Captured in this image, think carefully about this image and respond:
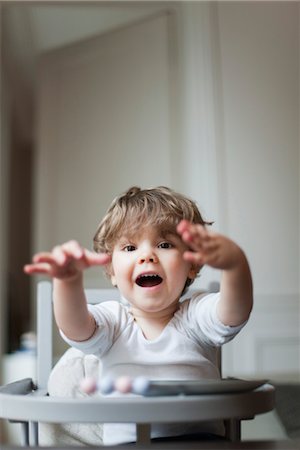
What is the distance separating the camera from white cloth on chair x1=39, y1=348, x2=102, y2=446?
2.22 ft

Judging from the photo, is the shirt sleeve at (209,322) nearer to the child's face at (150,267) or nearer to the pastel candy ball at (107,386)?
the child's face at (150,267)

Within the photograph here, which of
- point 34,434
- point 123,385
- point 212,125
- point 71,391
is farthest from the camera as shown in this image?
point 212,125

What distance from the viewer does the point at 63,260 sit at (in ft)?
1.67

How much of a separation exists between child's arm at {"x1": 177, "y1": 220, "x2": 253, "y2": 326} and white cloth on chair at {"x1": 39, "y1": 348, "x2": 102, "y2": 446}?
0.20 meters

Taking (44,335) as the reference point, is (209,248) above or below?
above

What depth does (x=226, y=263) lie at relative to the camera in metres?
0.52

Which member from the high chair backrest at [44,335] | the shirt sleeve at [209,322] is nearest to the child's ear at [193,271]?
the shirt sleeve at [209,322]

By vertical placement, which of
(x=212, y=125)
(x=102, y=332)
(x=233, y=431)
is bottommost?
(x=233, y=431)

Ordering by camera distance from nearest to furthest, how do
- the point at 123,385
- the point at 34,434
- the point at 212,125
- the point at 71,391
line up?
the point at 123,385 < the point at 34,434 < the point at 71,391 < the point at 212,125

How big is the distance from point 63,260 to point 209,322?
0.18 meters

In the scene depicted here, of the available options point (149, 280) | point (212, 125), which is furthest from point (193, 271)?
point (212, 125)

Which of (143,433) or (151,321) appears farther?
(151,321)

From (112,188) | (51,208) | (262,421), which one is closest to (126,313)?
(262,421)

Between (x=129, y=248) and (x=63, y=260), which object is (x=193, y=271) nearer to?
(x=129, y=248)
